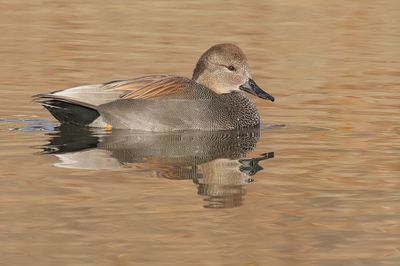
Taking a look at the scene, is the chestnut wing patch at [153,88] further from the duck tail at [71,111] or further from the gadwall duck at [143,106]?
the duck tail at [71,111]

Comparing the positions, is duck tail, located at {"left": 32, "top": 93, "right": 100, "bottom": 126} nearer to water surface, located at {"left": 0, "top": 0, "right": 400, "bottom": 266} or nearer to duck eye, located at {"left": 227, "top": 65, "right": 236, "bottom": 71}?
water surface, located at {"left": 0, "top": 0, "right": 400, "bottom": 266}

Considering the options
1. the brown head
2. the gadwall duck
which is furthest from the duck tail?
the brown head

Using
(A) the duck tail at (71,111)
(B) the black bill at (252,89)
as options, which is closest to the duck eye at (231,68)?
(B) the black bill at (252,89)

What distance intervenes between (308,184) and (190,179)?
803mm

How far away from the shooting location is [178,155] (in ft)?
33.9

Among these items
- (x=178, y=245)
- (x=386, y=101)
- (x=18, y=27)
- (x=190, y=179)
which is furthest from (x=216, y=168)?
(x=18, y=27)

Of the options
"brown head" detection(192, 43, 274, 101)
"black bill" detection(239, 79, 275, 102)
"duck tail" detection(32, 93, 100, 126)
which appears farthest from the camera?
"brown head" detection(192, 43, 274, 101)

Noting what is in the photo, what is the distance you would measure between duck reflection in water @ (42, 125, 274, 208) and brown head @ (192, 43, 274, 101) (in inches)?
25.8

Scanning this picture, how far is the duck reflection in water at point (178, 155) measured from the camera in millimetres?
9188

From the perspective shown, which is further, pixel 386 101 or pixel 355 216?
pixel 386 101

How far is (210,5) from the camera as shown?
20703mm

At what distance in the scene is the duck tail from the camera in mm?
11508

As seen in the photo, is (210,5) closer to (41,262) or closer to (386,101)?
(386,101)

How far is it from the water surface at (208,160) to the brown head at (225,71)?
0.45m
